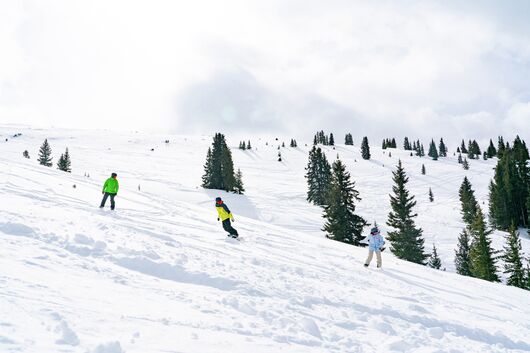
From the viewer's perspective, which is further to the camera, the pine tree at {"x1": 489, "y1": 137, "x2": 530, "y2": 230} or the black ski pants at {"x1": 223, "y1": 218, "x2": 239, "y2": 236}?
the pine tree at {"x1": 489, "y1": 137, "x2": 530, "y2": 230}

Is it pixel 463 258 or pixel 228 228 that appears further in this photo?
pixel 463 258

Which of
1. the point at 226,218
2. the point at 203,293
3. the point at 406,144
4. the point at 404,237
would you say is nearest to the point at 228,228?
the point at 226,218

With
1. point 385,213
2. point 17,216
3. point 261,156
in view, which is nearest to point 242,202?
point 385,213

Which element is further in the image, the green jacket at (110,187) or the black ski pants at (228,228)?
the green jacket at (110,187)

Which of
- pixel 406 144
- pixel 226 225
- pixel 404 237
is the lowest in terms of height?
pixel 404 237

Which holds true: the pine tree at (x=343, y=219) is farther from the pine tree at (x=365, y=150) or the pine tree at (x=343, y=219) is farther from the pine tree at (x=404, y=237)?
the pine tree at (x=365, y=150)

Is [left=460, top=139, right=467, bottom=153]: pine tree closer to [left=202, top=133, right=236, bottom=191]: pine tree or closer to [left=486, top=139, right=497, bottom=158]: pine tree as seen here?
[left=486, top=139, right=497, bottom=158]: pine tree

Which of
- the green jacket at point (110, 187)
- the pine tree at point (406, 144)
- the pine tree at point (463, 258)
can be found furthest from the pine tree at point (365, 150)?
the green jacket at point (110, 187)

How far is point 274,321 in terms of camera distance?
6.98 metres

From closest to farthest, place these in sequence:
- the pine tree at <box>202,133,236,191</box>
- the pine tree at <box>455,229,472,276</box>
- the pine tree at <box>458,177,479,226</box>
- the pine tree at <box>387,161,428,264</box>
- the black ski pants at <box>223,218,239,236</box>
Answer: the black ski pants at <box>223,218,239,236</box> < the pine tree at <box>387,161,428,264</box> < the pine tree at <box>455,229,472,276</box> < the pine tree at <box>458,177,479,226</box> < the pine tree at <box>202,133,236,191</box>

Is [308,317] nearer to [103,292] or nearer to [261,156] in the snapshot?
[103,292]

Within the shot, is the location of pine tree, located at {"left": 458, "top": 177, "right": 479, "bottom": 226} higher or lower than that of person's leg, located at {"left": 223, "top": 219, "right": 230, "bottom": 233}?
lower

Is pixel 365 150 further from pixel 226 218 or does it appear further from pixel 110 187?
pixel 110 187

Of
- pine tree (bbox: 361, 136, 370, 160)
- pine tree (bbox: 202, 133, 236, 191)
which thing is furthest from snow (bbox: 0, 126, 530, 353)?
pine tree (bbox: 361, 136, 370, 160)
